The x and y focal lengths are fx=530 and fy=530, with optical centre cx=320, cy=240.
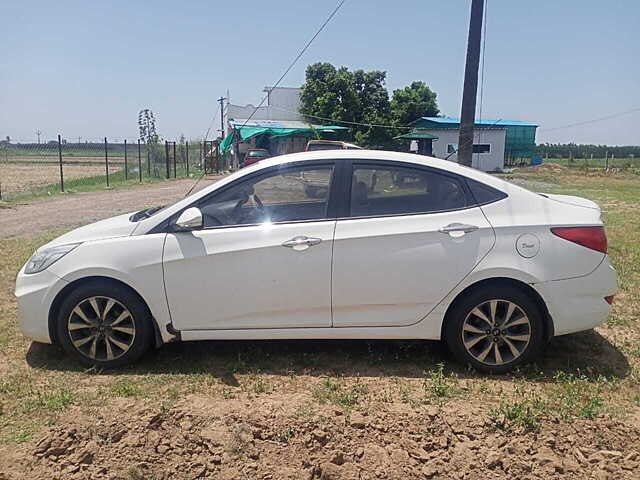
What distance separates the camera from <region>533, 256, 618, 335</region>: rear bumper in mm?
3787

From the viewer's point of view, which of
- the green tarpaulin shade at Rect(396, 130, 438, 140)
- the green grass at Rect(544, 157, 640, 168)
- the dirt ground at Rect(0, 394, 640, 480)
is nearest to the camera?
the dirt ground at Rect(0, 394, 640, 480)

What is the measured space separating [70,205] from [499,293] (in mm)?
13799

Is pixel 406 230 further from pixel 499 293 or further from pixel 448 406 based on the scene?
pixel 448 406

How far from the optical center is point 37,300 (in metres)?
3.93

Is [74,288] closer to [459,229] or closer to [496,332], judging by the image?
[459,229]

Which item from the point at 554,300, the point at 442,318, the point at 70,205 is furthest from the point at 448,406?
the point at 70,205

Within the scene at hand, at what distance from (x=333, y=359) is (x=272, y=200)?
4.38 ft

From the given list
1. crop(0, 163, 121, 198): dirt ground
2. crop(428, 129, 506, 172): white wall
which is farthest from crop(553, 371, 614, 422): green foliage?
crop(428, 129, 506, 172): white wall

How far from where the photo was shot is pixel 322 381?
3.76 metres

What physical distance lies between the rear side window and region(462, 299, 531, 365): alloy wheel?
2.43 ft

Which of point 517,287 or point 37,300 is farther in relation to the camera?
point 37,300

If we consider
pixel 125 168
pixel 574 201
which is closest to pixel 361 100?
pixel 125 168

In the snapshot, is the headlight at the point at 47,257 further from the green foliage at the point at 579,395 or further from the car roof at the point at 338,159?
the green foliage at the point at 579,395

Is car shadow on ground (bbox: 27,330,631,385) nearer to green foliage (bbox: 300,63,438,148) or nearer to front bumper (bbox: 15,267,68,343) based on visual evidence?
front bumper (bbox: 15,267,68,343)
